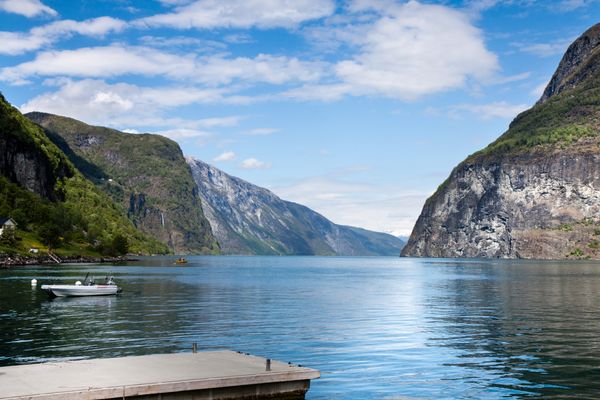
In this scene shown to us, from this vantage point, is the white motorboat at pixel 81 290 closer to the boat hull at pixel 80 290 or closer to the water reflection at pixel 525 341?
the boat hull at pixel 80 290

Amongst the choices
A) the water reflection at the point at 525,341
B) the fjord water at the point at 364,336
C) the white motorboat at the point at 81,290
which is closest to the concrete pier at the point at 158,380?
the fjord water at the point at 364,336

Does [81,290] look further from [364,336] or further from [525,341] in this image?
[525,341]

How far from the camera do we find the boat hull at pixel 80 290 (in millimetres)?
95069

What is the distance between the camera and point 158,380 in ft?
93.0

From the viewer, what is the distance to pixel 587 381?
1484 inches

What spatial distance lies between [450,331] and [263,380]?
35786 mm

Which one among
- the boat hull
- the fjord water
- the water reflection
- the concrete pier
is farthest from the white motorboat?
the concrete pier

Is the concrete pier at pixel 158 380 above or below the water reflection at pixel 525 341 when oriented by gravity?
above

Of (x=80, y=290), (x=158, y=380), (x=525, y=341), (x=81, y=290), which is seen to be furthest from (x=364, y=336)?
(x=80, y=290)

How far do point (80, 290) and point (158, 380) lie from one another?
74928 mm

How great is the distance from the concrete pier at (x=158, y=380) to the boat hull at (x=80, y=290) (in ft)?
215

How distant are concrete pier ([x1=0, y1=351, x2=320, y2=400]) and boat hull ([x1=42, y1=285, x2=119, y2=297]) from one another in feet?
215

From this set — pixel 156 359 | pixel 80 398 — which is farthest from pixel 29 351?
pixel 80 398

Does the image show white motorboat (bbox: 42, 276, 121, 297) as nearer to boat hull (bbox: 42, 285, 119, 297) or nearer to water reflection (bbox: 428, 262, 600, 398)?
boat hull (bbox: 42, 285, 119, 297)
